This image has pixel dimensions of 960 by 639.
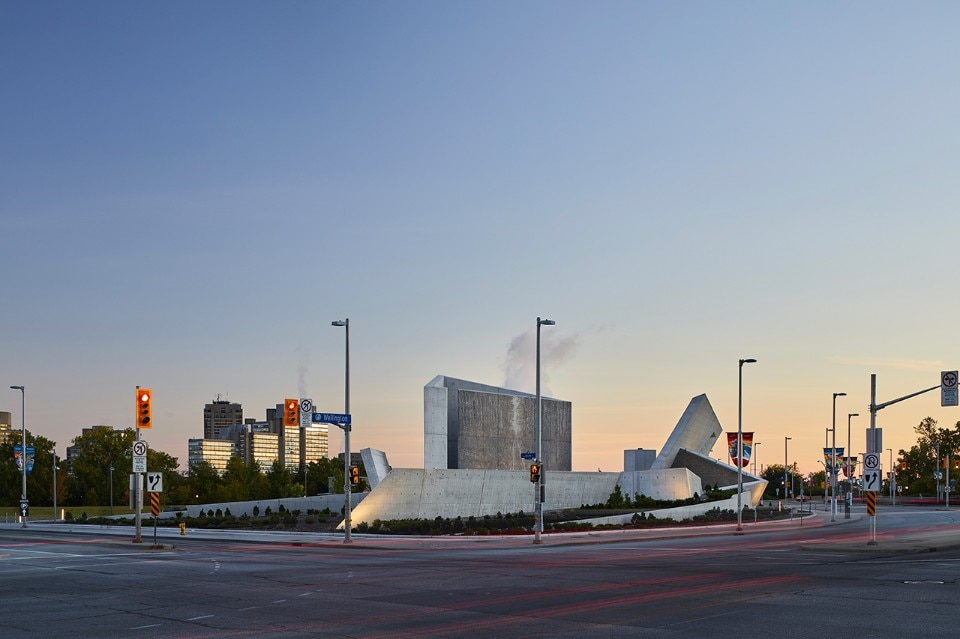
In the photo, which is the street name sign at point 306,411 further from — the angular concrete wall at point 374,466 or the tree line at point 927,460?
the tree line at point 927,460

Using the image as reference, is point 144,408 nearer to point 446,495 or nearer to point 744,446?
point 446,495

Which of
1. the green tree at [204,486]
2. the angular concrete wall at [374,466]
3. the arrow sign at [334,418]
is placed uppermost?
the arrow sign at [334,418]

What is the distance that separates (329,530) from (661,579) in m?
30.8

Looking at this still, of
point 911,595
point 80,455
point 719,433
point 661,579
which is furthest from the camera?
point 80,455

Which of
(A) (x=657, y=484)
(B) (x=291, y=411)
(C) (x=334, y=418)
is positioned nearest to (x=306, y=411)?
(B) (x=291, y=411)

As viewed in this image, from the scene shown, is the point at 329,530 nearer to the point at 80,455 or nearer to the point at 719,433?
the point at 719,433

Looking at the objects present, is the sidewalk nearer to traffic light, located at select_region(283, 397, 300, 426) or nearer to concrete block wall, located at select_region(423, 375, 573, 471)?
traffic light, located at select_region(283, 397, 300, 426)

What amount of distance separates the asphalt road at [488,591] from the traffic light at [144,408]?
5.03m

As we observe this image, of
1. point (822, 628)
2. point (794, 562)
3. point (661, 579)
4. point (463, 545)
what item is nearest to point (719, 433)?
point (463, 545)

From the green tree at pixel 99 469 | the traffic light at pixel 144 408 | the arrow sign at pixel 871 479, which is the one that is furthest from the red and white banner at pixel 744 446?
the green tree at pixel 99 469

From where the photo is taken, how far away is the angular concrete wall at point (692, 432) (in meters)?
74.8

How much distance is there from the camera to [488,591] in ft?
70.2

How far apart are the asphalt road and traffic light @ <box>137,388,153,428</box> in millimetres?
5026

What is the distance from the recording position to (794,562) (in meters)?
29.5
